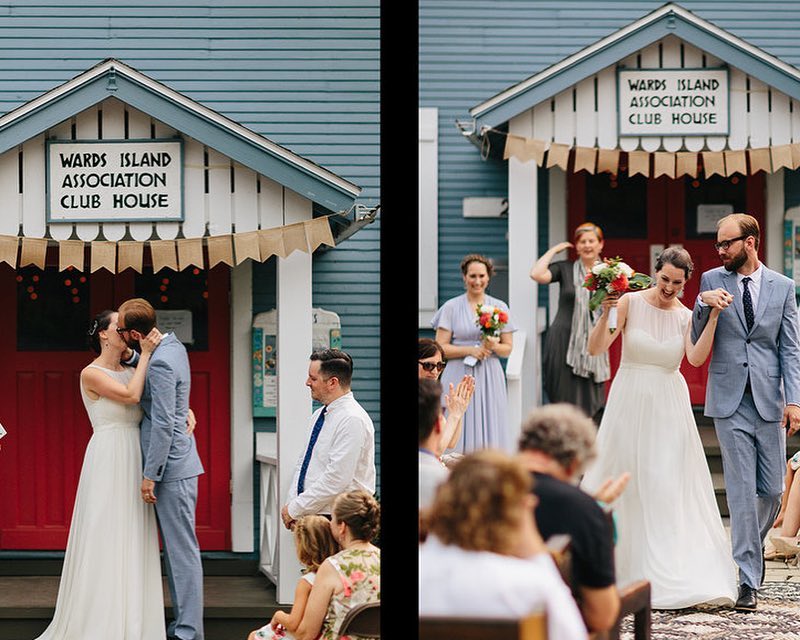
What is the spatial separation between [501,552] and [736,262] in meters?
1.07

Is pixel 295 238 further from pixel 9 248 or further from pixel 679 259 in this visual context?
pixel 679 259

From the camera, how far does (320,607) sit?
7.36 feet

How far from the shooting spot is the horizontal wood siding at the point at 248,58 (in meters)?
2.86

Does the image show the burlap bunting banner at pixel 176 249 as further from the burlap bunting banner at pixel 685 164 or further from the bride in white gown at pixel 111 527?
the burlap bunting banner at pixel 685 164

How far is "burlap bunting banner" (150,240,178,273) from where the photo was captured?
2740mm

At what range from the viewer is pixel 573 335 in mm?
3240

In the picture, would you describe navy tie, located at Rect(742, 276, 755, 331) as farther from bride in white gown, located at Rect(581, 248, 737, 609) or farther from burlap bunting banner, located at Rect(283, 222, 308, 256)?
burlap bunting banner, located at Rect(283, 222, 308, 256)

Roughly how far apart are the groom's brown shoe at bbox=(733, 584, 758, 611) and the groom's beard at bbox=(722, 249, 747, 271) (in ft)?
1.97

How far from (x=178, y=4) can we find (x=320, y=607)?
59.8 inches

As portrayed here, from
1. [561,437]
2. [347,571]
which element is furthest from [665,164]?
[561,437]

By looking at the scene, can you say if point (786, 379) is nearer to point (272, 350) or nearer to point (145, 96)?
point (272, 350)

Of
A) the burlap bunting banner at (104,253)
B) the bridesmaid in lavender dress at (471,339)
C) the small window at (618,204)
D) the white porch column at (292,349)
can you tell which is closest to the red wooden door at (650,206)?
the small window at (618,204)

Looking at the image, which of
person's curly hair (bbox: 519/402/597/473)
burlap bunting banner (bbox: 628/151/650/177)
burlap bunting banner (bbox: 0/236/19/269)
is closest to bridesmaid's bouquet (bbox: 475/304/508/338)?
burlap bunting banner (bbox: 628/151/650/177)

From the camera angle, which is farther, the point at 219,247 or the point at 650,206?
the point at 650,206
